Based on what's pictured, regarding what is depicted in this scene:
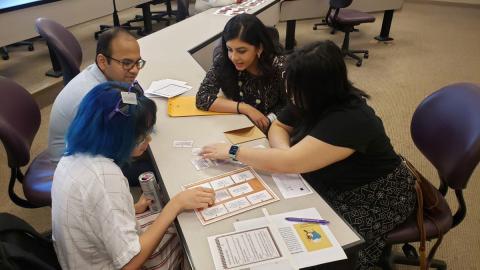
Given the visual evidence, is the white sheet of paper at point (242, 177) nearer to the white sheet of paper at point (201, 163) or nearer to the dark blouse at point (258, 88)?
the white sheet of paper at point (201, 163)

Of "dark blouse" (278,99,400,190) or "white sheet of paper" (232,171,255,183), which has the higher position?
"dark blouse" (278,99,400,190)

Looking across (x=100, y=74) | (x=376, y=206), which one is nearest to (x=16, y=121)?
(x=100, y=74)

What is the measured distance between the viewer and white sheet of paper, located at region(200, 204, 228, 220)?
1.11m

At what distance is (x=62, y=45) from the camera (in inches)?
92.4

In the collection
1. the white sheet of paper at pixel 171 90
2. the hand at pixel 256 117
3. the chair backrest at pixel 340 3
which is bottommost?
the hand at pixel 256 117

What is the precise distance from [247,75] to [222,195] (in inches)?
36.0

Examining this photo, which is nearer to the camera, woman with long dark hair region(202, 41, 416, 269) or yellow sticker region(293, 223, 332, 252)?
yellow sticker region(293, 223, 332, 252)

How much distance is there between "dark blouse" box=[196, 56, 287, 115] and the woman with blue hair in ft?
2.72

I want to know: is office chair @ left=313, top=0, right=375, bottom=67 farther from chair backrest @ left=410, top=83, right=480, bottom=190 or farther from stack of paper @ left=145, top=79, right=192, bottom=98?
chair backrest @ left=410, top=83, right=480, bottom=190

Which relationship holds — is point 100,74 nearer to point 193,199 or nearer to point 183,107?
point 183,107

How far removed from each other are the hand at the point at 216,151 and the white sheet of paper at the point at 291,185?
0.69ft

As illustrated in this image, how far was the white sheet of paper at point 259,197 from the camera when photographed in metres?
1.16

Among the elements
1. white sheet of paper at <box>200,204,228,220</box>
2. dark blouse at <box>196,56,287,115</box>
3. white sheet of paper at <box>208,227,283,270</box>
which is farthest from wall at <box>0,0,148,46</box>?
white sheet of paper at <box>208,227,283,270</box>

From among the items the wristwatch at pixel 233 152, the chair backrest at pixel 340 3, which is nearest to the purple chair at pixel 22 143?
the wristwatch at pixel 233 152
